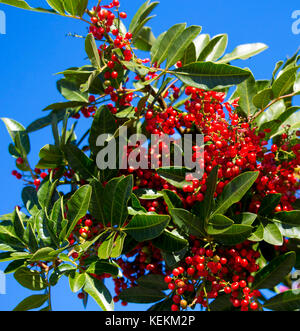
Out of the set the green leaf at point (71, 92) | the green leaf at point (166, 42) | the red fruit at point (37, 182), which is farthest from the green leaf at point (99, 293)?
the green leaf at point (166, 42)

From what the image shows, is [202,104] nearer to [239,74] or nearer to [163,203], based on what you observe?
[239,74]

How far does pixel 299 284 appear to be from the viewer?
1.96 meters

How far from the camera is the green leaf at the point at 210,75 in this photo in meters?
1.53

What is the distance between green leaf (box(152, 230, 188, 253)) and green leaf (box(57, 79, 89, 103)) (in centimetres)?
71

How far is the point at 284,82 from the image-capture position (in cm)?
176

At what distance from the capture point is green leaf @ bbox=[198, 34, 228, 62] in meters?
1.85

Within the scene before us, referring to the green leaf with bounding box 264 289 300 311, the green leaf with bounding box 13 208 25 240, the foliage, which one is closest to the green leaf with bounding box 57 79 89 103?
the foliage

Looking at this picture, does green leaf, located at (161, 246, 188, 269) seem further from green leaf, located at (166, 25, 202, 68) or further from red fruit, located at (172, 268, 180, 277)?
green leaf, located at (166, 25, 202, 68)

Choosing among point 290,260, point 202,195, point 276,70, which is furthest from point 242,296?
point 276,70

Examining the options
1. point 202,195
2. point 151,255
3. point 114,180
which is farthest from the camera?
point 151,255

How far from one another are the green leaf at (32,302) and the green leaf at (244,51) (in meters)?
1.24

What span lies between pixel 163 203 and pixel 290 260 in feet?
1.72

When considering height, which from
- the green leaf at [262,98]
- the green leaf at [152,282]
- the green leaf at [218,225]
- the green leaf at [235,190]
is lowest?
the green leaf at [152,282]

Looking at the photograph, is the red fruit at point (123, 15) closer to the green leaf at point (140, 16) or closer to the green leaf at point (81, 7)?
the green leaf at point (140, 16)
